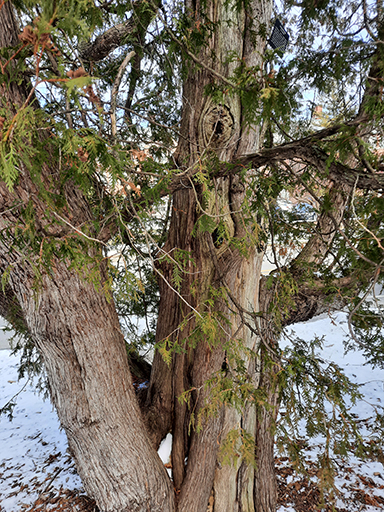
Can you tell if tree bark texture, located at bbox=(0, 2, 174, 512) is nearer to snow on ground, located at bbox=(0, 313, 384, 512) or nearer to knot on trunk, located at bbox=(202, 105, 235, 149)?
snow on ground, located at bbox=(0, 313, 384, 512)

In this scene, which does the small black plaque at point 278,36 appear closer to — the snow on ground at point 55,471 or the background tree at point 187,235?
the background tree at point 187,235

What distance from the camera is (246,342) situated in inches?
106

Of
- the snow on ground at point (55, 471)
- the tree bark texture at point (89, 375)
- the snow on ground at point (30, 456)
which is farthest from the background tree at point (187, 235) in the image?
the snow on ground at point (30, 456)

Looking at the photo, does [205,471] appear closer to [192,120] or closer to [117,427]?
[117,427]

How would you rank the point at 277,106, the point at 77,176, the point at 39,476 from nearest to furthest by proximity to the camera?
the point at 77,176
the point at 277,106
the point at 39,476

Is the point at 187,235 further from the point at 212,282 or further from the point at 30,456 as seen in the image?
the point at 30,456

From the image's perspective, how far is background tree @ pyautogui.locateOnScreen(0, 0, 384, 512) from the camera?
5.21ft

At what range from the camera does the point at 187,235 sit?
271cm

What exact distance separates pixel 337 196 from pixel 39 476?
15.0 ft

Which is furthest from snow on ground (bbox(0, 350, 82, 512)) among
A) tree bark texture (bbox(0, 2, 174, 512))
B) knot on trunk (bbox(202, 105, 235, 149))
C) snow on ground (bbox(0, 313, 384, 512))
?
knot on trunk (bbox(202, 105, 235, 149))

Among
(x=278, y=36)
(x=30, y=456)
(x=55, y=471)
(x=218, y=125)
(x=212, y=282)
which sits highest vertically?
(x=278, y=36)

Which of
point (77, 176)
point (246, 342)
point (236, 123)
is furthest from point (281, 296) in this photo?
point (77, 176)

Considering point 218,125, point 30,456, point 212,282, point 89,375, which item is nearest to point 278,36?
point 218,125

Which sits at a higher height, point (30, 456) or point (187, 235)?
point (187, 235)
